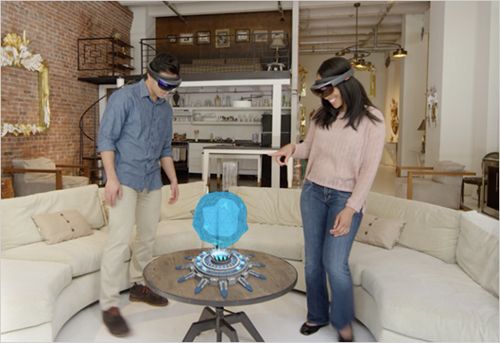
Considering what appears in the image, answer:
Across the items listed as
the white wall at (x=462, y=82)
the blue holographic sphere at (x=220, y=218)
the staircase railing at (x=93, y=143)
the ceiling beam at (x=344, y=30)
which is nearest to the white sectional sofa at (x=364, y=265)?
the blue holographic sphere at (x=220, y=218)

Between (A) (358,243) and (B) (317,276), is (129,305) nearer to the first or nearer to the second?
(B) (317,276)

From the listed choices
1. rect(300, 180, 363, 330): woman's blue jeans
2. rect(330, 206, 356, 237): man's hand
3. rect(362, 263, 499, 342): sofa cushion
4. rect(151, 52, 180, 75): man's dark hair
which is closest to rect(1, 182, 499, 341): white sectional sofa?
rect(362, 263, 499, 342): sofa cushion

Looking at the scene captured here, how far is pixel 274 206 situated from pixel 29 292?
2235 millimetres

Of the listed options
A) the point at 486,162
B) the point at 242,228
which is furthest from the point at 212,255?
the point at 486,162

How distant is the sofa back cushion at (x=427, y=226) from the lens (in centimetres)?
267

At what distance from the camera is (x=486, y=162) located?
258 inches

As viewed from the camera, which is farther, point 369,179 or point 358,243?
point 358,243

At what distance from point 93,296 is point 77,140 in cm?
684

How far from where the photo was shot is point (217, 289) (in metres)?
1.99

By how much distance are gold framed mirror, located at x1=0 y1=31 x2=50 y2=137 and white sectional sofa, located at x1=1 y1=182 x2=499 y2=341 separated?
4264mm

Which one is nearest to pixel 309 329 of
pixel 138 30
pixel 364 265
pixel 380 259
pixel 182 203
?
pixel 364 265

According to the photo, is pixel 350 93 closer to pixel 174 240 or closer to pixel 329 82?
pixel 329 82

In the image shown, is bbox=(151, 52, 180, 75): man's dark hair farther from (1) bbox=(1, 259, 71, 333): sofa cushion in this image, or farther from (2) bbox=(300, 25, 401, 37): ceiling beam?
(2) bbox=(300, 25, 401, 37): ceiling beam

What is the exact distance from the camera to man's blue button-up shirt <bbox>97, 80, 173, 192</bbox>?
7.94 ft
